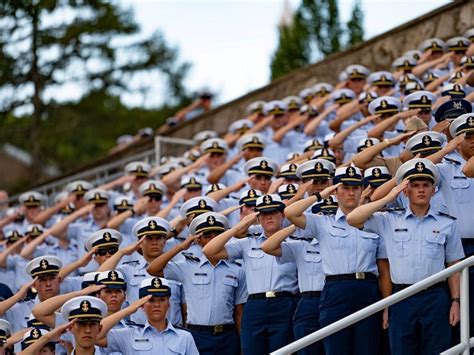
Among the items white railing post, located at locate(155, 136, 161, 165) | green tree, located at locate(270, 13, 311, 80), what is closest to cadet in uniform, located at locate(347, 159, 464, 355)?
white railing post, located at locate(155, 136, 161, 165)

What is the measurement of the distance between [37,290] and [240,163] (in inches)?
135

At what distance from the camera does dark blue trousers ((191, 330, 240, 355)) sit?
12.1 metres

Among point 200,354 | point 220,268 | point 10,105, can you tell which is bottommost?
point 200,354

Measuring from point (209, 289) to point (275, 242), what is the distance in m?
0.88

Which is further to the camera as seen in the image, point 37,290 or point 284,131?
point 284,131

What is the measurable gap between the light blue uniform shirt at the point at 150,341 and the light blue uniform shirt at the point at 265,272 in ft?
3.05

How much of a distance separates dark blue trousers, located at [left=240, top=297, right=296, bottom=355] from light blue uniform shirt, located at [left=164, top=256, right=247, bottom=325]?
0.35 metres

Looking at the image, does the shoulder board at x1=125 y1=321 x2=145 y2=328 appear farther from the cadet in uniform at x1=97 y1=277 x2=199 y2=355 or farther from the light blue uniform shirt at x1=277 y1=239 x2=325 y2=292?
the light blue uniform shirt at x1=277 y1=239 x2=325 y2=292

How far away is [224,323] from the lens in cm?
1217

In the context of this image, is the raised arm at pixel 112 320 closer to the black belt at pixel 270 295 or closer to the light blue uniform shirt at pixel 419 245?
the black belt at pixel 270 295

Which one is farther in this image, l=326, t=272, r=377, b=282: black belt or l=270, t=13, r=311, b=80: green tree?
l=270, t=13, r=311, b=80: green tree

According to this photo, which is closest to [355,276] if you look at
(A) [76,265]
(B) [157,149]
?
(A) [76,265]

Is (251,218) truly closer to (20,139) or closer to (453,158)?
(453,158)

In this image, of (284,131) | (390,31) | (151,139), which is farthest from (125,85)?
(284,131)
